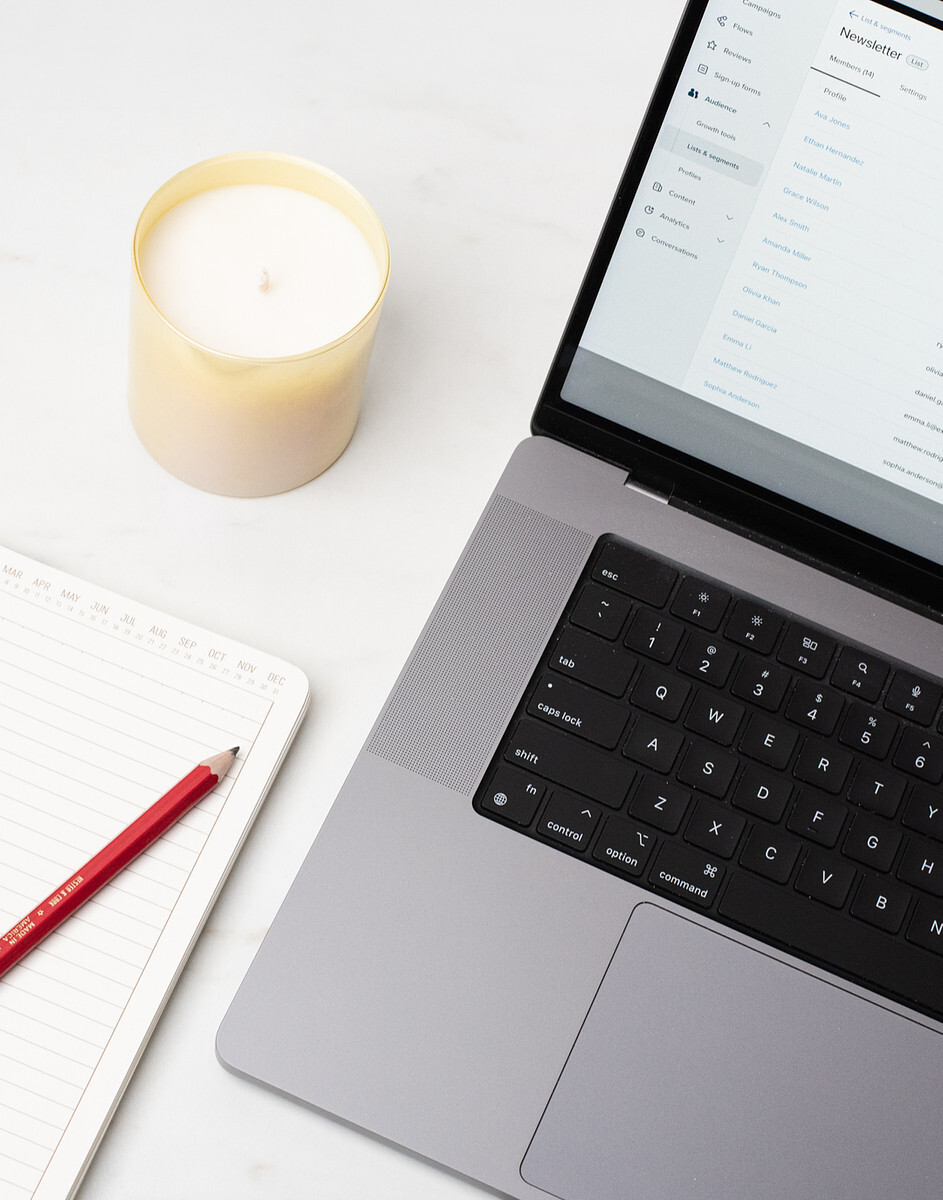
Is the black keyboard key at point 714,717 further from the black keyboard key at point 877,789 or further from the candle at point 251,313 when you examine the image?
the candle at point 251,313

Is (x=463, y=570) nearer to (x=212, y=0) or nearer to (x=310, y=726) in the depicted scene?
(x=310, y=726)

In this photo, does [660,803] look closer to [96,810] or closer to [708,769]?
[708,769]

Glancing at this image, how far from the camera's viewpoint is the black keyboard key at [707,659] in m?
0.51

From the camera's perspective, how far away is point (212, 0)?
26.2 inches

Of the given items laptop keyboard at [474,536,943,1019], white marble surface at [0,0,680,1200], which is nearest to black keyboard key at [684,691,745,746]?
laptop keyboard at [474,536,943,1019]

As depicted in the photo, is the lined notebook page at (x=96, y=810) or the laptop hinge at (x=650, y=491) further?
the laptop hinge at (x=650, y=491)

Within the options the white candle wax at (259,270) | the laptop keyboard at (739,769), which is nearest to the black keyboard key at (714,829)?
the laptop keyboard at (739,769)

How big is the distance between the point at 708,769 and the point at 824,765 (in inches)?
2.0

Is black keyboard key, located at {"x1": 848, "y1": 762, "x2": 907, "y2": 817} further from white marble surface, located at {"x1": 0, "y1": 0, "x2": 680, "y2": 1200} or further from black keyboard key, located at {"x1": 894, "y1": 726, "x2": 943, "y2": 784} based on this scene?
white marble surface, located at {"x1": 0, "y1": 0, "x2": 680, "y2": 1200}

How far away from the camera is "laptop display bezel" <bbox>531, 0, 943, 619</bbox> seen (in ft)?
1.72

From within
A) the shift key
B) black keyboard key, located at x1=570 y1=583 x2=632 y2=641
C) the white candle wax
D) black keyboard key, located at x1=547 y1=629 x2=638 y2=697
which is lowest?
the shift key

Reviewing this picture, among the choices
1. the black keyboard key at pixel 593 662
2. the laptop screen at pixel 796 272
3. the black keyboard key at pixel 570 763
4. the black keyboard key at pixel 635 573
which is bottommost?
the black keyboard key at pixel 570 763

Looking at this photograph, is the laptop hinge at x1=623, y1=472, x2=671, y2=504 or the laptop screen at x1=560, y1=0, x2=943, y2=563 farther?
the laptop hinge at x1=623, y1=472, x2=671, y2=504

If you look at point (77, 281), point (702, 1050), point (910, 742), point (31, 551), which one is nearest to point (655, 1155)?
point (702, 1050)
